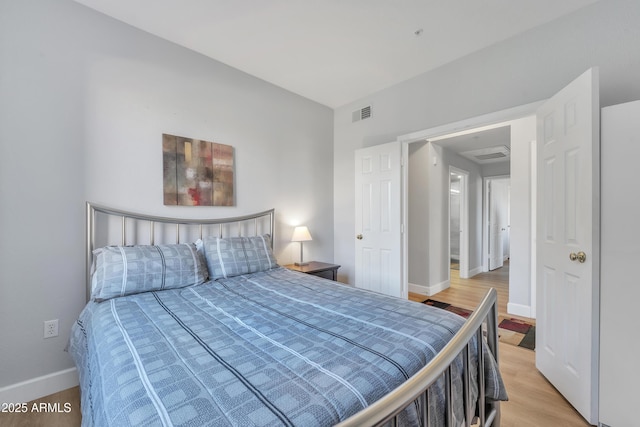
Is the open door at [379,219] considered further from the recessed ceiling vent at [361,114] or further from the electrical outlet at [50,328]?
the electrical outlet at [50,328]

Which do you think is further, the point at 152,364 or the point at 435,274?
the point at 435,274

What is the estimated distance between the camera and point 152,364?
99cm

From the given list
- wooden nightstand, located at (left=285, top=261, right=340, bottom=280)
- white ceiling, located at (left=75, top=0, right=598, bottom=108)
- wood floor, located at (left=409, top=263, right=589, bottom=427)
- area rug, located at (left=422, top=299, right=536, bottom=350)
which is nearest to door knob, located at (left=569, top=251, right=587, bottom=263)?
wood floor, located at (left=409, top=263, right=589, bottom=427)

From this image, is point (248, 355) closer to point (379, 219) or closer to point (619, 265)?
point (619, 265)

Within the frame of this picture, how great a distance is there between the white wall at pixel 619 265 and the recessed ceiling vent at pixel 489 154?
10.7ft

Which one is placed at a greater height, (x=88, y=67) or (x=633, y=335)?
(x=88, y=67)

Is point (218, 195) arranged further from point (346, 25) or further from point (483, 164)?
point (483, 164)

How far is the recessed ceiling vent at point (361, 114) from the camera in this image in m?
3.64

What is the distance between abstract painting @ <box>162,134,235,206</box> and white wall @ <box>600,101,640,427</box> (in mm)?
2917

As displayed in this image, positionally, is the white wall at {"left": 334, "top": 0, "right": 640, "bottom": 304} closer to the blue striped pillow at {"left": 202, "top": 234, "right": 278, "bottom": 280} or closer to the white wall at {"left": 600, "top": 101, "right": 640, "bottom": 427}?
the white wall at {"left": 600, "top": 101, "right": 640, "bottom": 427}

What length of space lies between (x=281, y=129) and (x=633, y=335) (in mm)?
3371

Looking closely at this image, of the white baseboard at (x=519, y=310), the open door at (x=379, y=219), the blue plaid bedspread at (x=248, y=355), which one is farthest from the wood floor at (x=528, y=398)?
the open door at (x=379, y=219)

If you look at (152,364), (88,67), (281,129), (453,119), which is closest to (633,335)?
(453,119)

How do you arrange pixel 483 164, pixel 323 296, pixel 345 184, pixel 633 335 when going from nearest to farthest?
pixel 633 335, pixel 323 296, pixel 345 184, pixel 483 164
